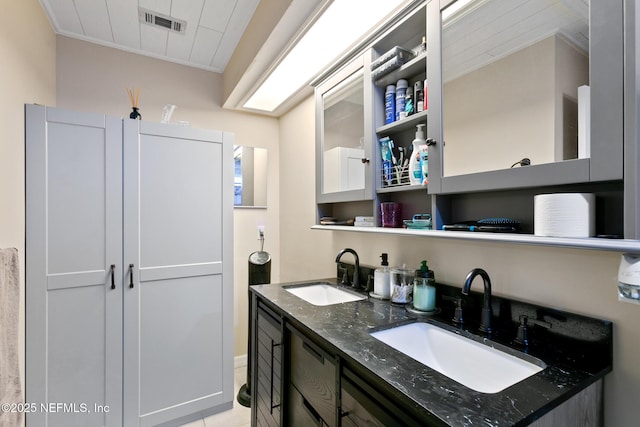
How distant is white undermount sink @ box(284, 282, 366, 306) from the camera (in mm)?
1831

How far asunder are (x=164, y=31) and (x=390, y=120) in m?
1.80

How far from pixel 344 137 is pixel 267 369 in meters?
1.37

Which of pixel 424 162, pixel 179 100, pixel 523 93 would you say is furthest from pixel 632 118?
pixel 179 100

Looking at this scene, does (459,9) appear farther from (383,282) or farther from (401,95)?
(383,282)

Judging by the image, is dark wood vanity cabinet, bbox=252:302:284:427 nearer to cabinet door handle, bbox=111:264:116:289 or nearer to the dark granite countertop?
the dark granite countertop

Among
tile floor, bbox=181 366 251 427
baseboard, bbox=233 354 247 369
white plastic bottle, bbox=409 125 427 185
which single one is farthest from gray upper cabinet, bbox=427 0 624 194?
baseboard, bbox=233 354 247 369

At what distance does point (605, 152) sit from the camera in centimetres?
73

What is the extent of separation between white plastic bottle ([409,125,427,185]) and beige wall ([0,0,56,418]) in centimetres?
185

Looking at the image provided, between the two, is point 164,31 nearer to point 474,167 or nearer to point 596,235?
point 474,167

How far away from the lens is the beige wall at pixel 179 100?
2197mm

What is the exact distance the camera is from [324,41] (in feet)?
5.55

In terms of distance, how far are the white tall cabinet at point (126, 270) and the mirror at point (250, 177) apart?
512mm

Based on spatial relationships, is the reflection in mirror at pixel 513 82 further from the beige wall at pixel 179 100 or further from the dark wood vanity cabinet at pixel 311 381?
the beige wall at pixel 179 100

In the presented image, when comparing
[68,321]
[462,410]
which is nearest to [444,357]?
[462,410]
